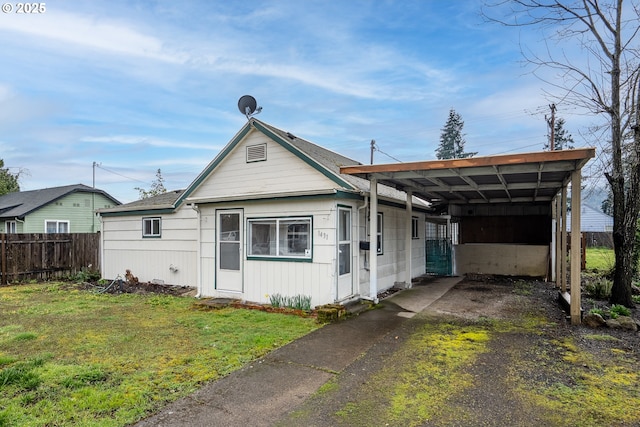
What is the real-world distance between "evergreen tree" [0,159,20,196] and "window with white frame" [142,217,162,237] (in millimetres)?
28094

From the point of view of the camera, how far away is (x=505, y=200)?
12.0 metres

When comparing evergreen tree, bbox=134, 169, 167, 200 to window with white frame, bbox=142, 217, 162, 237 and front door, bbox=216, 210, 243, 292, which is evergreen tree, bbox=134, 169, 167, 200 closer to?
window with white frame, bbox=142, 217, 162, 237

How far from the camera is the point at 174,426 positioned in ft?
9.98

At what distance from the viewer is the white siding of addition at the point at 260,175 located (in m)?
7.90

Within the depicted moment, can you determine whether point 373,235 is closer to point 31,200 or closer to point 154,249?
point 154,249

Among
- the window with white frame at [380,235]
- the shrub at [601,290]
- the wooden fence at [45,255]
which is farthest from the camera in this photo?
the wooden fence at [45,255]

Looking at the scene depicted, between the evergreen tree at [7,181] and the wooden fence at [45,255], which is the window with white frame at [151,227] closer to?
the wooden fence at [45,255]

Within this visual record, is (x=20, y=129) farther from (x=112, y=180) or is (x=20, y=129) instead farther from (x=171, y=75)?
(x=112, y=180)

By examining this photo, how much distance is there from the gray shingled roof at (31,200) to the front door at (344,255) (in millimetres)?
19484

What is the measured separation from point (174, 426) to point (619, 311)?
7.45m

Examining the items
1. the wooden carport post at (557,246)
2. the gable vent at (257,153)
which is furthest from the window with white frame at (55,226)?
the wooden carport post at (557,246)

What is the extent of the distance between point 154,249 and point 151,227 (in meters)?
0.72

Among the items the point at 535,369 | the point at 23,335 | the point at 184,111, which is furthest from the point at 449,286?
the point at 184,111

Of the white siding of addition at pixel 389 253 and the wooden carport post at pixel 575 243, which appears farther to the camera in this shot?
the white siding of addition at pixel 389 253
